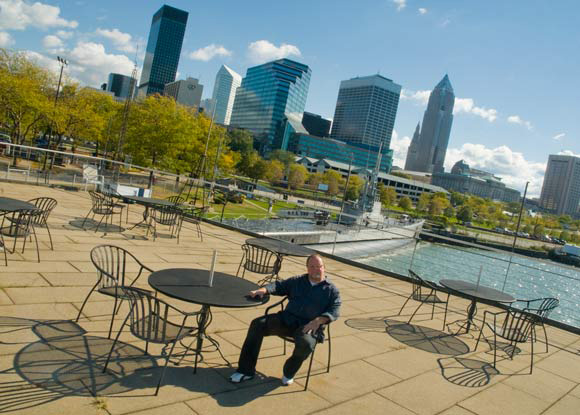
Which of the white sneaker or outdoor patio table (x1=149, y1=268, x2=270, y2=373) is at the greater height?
outdoor patio table (x1=149, y1=268, x2=270, y2=373)

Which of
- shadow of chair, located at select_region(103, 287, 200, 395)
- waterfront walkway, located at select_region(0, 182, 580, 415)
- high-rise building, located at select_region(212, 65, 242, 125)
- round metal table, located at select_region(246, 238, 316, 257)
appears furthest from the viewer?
high-rise building, located at select_region(212, 65, 242, 125)

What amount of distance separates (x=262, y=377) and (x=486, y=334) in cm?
443

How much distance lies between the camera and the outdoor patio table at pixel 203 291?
11.7ft

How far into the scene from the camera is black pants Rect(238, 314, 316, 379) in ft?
12.0

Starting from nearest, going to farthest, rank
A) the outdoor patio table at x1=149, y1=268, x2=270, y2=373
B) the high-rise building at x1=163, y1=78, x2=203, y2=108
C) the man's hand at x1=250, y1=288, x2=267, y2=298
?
the outdoor patio table at x1=149, y1=268, x2=270, y2=373
the man's hand at x1=250, y1=288, x2=267, y2=298
the high-rise building at x1=163, y1=78, x2=203, y2=108

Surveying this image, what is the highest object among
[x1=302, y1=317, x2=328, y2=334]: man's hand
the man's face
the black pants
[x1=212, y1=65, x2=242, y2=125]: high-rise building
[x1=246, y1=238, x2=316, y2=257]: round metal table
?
[x1=212, y1=65, x2=242, y2=125]: high-rise building

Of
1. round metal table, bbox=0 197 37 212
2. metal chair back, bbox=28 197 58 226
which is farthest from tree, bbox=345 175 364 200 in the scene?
round metal table, bbox=0 197 37 212

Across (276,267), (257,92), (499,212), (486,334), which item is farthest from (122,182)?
(257,92)

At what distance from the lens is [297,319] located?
3.92 meters

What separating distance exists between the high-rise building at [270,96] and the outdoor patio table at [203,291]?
489ft

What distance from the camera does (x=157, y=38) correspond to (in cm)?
19988

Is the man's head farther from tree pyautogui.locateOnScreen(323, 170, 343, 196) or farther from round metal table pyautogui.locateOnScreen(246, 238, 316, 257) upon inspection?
tree pyautogui.locateOnScreen(323, 170, 343, 196)

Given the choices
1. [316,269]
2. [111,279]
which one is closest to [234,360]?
[316,269]

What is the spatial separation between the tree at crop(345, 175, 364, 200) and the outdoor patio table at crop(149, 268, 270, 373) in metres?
97.3
